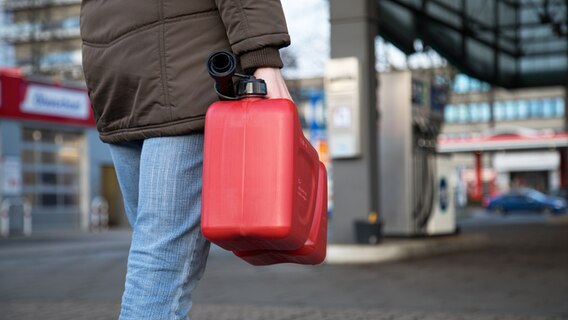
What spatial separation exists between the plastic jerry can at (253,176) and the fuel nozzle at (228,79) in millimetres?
39

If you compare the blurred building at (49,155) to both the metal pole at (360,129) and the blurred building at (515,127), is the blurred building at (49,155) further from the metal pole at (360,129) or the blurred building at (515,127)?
the blurred building at (515,127)

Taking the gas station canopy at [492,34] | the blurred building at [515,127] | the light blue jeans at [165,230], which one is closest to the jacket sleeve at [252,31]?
the light blue jeans at [165,230]

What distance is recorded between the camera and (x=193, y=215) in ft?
7.45

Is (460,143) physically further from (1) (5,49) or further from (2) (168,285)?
(2) (168,285)

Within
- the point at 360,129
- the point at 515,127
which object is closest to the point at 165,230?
the point at 360,129

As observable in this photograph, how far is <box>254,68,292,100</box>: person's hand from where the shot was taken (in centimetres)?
216

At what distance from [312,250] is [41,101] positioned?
25058mm

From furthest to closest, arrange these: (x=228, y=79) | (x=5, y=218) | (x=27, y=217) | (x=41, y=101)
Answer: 1. (x=41, y=101)
2. (x=27, y=217)
3. (x=5, y=218)
4. (x=228, y=79)

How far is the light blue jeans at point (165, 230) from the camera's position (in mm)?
2223

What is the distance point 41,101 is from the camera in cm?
2602

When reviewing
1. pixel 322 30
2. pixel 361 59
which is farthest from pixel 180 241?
pixel 322 30

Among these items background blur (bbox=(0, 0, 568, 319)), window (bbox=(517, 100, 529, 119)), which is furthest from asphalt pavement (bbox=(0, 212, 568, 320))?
window (bbox=(517, 100, 529, 119))

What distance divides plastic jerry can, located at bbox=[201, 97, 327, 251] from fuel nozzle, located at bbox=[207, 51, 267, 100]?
0.04 meters

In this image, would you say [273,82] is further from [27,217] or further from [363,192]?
[27,217]
